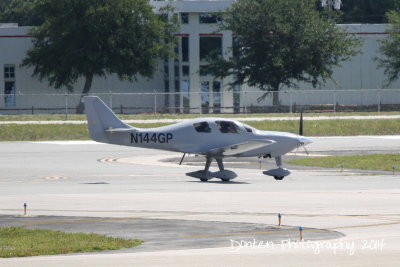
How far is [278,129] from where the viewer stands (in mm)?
61812

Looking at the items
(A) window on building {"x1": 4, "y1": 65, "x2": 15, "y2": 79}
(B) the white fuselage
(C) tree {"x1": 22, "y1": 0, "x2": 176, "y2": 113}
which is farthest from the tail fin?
(A) window on building {"x1": 4, "y1": 65, "x2": 15, "y2": 79}

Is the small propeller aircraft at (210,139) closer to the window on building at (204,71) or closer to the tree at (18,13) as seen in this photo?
the window on building at (204,71)

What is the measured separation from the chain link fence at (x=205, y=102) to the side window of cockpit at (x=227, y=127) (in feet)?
138

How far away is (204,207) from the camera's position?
24875 mm

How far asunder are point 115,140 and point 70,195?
5.45 m

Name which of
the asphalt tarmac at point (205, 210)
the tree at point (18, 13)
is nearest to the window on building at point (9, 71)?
the tree at point (18, 13)

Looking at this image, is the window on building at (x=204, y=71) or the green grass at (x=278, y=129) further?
the window on building at (x=204, y=71)

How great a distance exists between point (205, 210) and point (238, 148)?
8634mm

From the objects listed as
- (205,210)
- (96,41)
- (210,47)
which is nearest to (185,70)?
(210,47)

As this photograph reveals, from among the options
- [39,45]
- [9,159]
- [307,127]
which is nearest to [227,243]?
[9,159]

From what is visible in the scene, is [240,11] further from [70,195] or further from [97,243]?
[97,243]

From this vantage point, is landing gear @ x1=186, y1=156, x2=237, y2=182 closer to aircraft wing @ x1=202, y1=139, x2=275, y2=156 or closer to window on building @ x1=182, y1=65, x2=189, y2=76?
aircraft wing @ x1=202, y1=139, x2=275, y2=156

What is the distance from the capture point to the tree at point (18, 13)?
396ft

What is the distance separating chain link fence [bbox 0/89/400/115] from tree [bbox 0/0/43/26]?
127 feet
